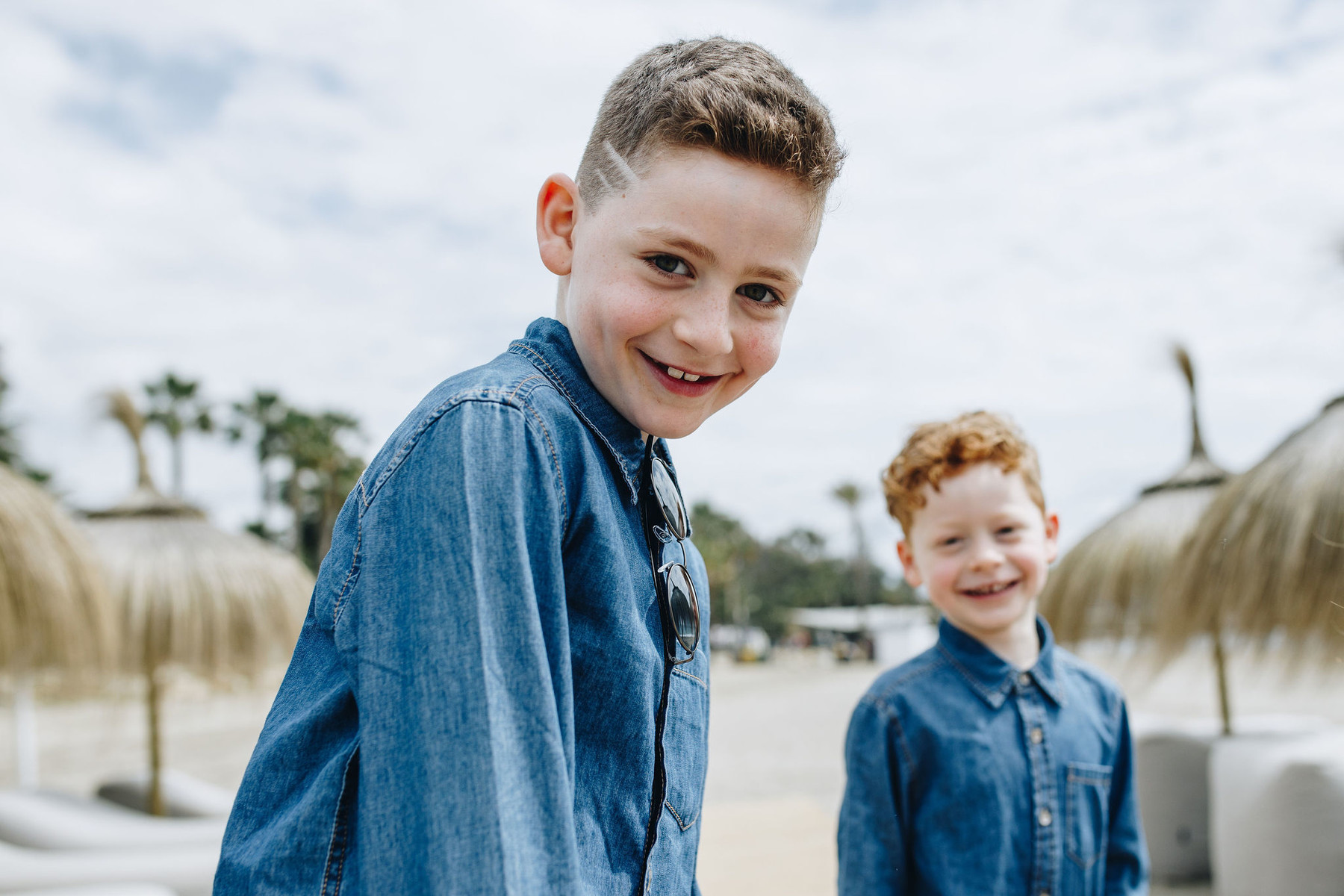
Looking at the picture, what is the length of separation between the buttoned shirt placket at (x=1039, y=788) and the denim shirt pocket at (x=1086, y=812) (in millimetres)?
40

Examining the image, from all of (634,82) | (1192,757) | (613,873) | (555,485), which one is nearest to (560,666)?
(555,485)

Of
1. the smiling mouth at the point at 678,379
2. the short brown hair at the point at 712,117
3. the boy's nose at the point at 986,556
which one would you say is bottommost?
the boy's nose at the point at 986,556

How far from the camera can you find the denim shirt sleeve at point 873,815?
1.92 meters

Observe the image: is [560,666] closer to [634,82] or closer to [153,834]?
[634,82]

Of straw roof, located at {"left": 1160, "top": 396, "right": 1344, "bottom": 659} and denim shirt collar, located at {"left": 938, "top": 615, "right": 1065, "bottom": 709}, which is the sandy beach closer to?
straw roof, located at {"left": 1160, "top": 396, "right": 1344, "bottom": 659}

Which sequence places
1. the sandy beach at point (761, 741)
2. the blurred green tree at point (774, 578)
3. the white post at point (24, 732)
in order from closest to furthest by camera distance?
the sandy beach at point (761, 741), the white post at point (24, 732), the blurred green tree at point (774, 578)

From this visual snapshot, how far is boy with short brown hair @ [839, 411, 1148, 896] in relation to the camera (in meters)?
1.92

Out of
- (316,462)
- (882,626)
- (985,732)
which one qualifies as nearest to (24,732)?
(985,732)

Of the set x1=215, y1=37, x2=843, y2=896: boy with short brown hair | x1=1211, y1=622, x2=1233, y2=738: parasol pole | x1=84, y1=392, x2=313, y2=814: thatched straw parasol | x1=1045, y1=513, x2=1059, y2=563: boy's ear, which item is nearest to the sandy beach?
x1=1211, y1=622, x2=1233, y2=738: parasol pole

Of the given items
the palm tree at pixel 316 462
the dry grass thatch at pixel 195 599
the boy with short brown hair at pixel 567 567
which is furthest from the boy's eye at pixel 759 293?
the palm tree at pixel 316 462

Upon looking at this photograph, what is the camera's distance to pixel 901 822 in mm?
1972

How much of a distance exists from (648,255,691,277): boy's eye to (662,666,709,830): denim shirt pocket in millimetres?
458

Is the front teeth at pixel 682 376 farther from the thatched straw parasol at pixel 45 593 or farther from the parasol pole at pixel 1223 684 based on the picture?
the parasol pole at pixel 1223 684

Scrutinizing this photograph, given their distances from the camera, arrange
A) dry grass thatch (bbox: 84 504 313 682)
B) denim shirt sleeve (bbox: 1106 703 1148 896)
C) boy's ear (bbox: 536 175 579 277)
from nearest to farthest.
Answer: boy's ear (bbox: 536 175 579 277)
denim shirt sleeve (bbox: 1106 703 1148 896)
dry grass thatch (bbox: 84 504 313 682)
